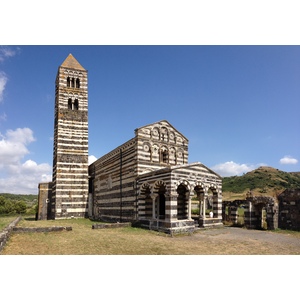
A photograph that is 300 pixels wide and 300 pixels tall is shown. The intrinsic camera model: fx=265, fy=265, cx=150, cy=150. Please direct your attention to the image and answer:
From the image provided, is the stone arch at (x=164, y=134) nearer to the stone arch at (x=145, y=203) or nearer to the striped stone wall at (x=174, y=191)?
the striped stone wall at (x=174, y=191)

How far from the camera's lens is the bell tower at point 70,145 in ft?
105

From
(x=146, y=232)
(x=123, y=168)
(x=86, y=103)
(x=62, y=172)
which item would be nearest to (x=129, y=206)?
(x=123, y=168)

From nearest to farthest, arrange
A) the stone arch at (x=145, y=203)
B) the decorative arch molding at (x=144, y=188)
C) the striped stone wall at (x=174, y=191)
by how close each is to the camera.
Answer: the striped stone wall at (x=174, y=191) < the decorative arch molding at (x=144, y=188) < the stone arch at (x=145, y=203)

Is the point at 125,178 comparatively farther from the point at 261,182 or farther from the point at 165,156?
the point at 261,182

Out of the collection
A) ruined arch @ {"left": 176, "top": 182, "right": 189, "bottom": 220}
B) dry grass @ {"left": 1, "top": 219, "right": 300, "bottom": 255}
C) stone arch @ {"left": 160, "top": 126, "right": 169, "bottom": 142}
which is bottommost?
dry grass @ {"left": 1, "top": 219, "right": 300, "bottom": 255}

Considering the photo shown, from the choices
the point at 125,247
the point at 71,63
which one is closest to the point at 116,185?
the point at 125,247

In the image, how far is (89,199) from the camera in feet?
111

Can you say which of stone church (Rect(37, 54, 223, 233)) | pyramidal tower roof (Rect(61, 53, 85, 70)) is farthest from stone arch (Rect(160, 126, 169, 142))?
pyramidal tower roof (Rect(61, 53, 85, 70))

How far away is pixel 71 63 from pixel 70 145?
11.6m

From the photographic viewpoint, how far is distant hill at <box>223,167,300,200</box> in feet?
222

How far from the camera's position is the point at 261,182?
241ft

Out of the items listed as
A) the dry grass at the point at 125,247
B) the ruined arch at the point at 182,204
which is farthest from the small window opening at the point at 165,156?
the dry grass at the point at 125,247

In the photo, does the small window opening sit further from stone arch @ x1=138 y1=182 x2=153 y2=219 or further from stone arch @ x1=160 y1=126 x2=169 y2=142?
stone arch @ x1=138 y1=182 x2=153 y2=219

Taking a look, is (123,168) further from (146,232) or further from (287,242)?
(287,242)
